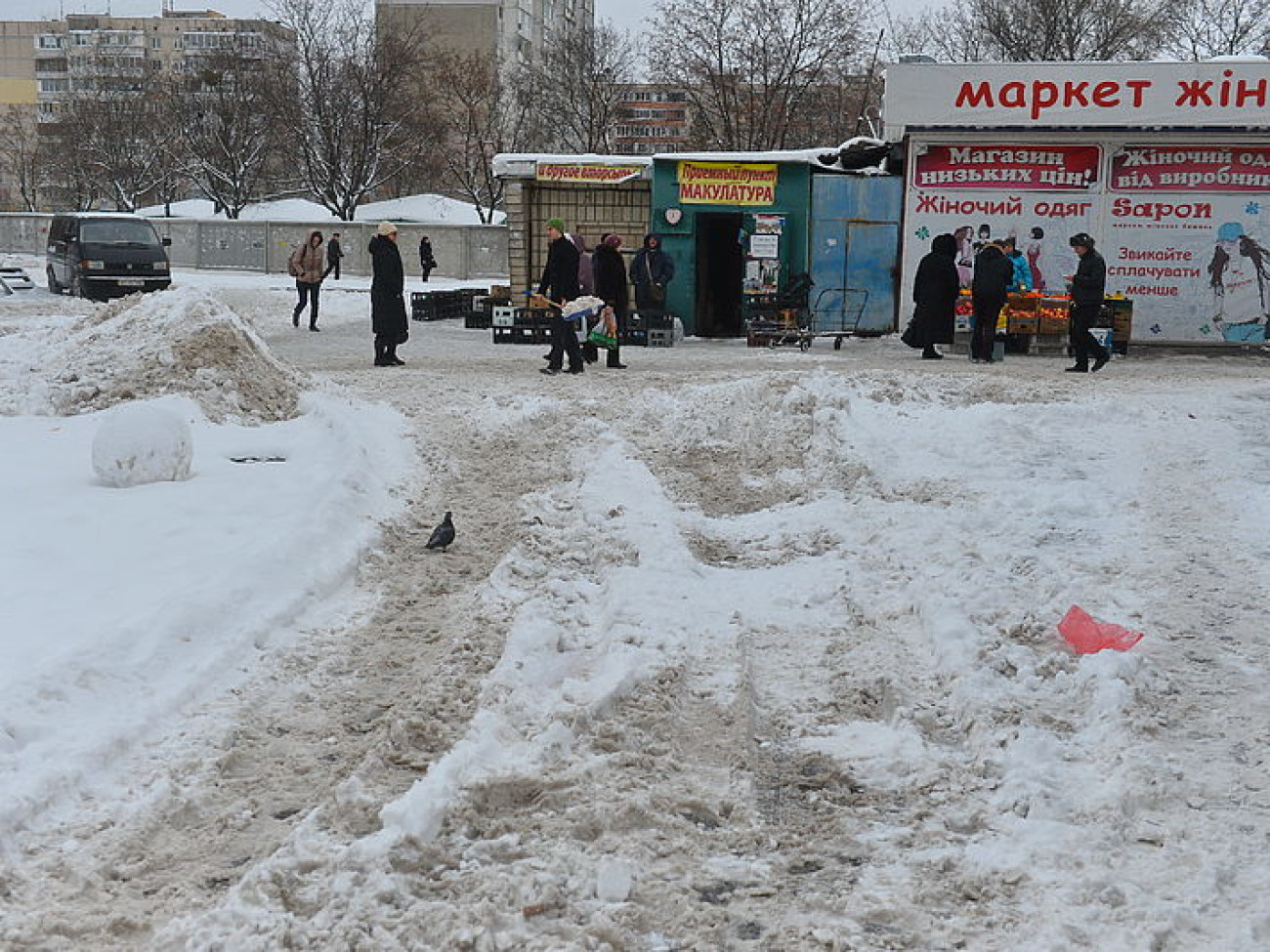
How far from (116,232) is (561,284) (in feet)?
55.1

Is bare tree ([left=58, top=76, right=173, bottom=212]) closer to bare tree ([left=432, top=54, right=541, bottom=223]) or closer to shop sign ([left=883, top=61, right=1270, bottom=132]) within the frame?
bare tree ([left=432, top=54, right=541, bottom=223])

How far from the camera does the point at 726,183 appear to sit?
2139 centimetres

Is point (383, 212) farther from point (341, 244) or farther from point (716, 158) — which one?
point (716, 158)

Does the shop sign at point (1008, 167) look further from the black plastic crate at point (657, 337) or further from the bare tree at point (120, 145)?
the bare tree at point (120, 145)

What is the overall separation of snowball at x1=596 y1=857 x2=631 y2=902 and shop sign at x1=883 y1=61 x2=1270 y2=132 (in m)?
16.8

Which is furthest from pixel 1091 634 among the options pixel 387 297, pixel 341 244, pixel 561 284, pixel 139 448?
pixel 341 244

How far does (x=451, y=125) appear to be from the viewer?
206ft

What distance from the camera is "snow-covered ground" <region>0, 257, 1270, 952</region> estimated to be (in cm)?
350

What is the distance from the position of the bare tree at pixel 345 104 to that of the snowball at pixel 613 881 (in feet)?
176

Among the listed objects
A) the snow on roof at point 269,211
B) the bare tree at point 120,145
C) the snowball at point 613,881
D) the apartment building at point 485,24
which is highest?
the apartment building at point 485,24

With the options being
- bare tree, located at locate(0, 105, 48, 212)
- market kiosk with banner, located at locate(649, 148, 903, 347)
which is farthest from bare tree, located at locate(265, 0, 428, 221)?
market kiosk with banner, located at locate(649, 148, 903, 347)

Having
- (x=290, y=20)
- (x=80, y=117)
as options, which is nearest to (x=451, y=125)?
(x=290, y=20)

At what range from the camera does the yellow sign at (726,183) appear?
69.6 feet

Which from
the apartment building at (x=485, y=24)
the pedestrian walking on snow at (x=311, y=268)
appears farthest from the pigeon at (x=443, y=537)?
the apartment building at (x=485, y=24)
